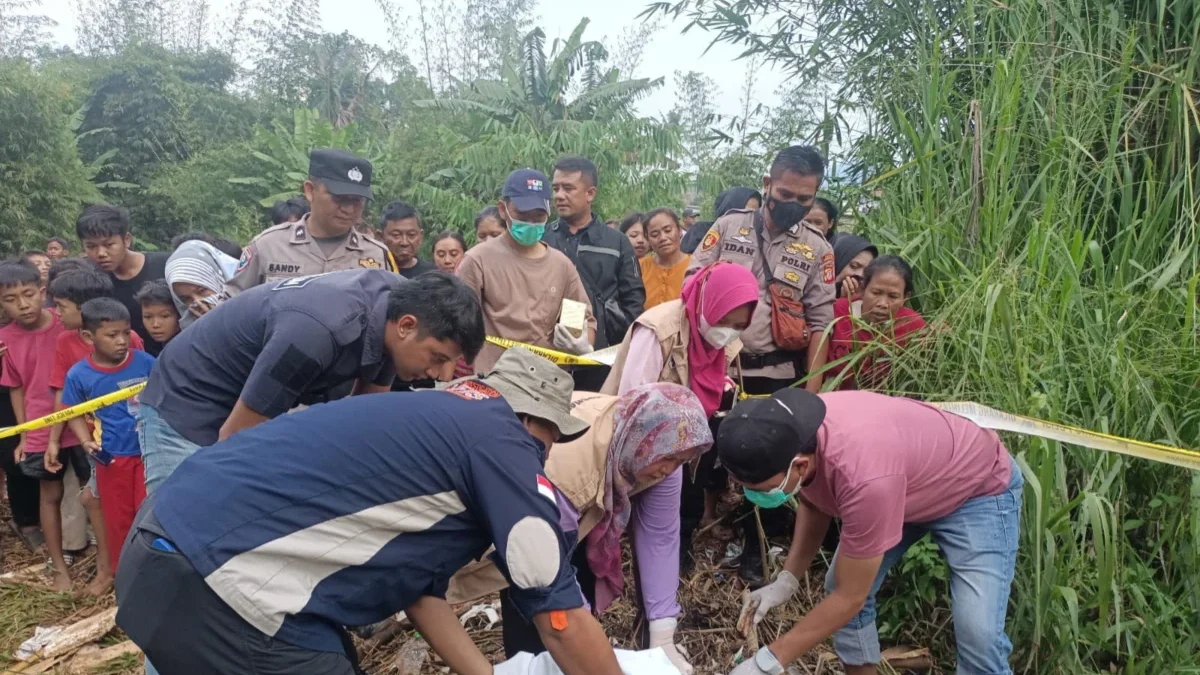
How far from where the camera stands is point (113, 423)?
369 centimetres

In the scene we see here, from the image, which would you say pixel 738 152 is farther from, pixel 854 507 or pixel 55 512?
pixel 55 512

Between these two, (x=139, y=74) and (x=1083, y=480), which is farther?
(x=139, y=74)

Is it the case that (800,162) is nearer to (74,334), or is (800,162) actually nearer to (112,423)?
(112,423)

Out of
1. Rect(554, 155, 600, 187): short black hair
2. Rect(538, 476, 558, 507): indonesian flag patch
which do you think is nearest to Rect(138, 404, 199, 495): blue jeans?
Rect(538, 476, 558, 507): indonesian flag patch

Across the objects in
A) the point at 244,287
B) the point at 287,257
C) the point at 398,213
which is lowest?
the point at 244,287

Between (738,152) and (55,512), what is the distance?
191 inches

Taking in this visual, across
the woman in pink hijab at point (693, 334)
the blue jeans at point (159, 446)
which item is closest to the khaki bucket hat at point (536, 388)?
the woman in pink hijab at point (693, 334)

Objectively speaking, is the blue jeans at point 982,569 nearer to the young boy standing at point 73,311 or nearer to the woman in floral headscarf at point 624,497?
the woman in floral headscarf at point 624,497

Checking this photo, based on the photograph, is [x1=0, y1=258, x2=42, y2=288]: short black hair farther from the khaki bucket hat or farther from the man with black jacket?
the khaki bucket hat

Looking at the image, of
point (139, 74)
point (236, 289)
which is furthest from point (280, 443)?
point (139, 74)

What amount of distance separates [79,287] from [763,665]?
143 inches

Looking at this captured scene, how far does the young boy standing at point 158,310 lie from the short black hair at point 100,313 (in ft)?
0.46

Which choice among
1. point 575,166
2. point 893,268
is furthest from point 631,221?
point 893,268

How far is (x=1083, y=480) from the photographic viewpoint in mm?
2828
